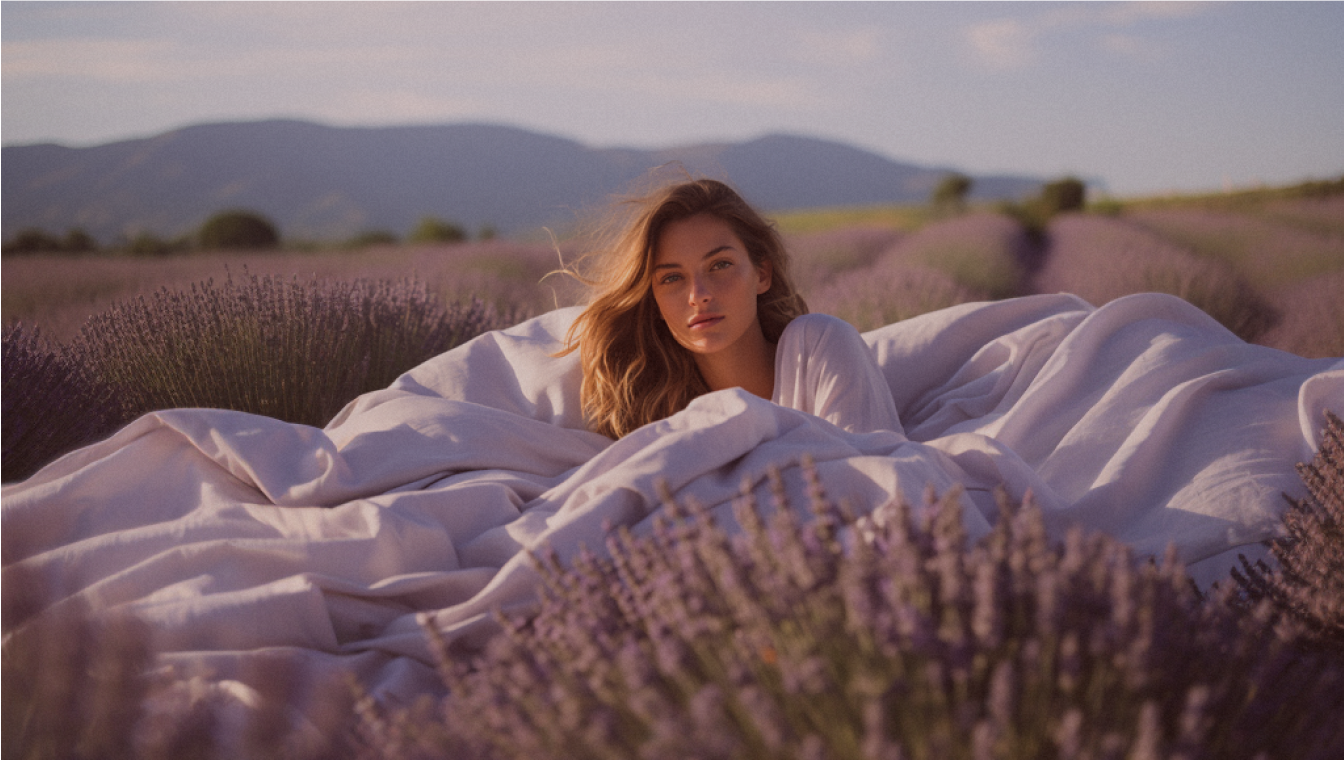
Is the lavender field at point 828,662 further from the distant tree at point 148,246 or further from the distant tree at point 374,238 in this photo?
the distant tree at point 374,238

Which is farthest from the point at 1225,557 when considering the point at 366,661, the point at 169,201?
the point at 169,201

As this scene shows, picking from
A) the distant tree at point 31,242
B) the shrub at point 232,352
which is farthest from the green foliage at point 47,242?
the shrub at point 232,352

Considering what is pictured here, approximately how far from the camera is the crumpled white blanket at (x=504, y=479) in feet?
4.67

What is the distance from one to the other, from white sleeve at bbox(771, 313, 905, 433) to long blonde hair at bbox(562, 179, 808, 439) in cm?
33

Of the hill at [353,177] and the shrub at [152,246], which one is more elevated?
the hill at [353,177]

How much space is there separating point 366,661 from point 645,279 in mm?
1256

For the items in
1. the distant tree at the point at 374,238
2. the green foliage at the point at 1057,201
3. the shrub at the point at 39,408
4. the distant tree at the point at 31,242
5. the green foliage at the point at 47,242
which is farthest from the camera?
the green foliage at the point at 1057,201

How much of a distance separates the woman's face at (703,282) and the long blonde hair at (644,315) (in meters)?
0.05

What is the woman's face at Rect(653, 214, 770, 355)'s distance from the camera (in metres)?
2.21

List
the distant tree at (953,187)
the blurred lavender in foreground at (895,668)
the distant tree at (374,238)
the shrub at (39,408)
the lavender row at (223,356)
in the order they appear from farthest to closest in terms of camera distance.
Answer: the distant tree at (953,187), the distant tree at (374,238), the lavender row at (223,356), the shrub at (39,408), the blurred lavender in foreground at (895,668)

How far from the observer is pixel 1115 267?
6031 mm

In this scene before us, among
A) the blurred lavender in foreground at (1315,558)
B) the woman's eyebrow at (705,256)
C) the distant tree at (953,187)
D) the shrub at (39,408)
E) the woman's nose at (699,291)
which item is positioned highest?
the distant tree at (953,187)

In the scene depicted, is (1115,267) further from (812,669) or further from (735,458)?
(812,669)

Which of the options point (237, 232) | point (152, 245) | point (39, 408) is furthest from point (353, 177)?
point (39, 408)
